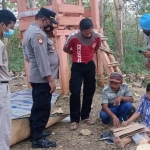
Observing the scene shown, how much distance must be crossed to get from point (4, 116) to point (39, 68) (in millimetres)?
782

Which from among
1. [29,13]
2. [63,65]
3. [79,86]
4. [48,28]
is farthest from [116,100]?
[29,13]

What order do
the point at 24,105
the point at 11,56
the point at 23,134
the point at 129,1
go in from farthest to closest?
1. the point at 129,1
2. the point at 11,56
3. the point at 24,105
4. the point at 23,134

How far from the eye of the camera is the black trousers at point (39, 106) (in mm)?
3504

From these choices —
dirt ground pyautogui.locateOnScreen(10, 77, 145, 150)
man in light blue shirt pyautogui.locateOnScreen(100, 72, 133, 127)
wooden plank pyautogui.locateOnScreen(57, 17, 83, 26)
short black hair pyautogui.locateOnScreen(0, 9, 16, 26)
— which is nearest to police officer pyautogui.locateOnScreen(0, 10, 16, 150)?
short black hair pyautogui.locateOnScreen(0, 9, 16, 26)

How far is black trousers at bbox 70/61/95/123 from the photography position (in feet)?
13.6

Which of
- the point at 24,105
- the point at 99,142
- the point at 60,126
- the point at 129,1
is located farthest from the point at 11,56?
the point at 99,142

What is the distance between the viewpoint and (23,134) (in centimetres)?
371

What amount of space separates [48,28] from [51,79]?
655 millimetres

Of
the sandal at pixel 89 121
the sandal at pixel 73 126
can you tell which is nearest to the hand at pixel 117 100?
the sandal at pixel 89 121

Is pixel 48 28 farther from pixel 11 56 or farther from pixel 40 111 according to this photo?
pixel 11 56

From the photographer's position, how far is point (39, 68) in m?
3.34

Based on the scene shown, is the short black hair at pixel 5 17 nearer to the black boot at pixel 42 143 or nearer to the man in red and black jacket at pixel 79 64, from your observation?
the man in red and black jacket at pixel 79 64

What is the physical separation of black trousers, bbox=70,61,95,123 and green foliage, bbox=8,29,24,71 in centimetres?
581

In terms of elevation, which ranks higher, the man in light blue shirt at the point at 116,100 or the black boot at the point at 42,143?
the man in light blue shirt at the point at 116,100
